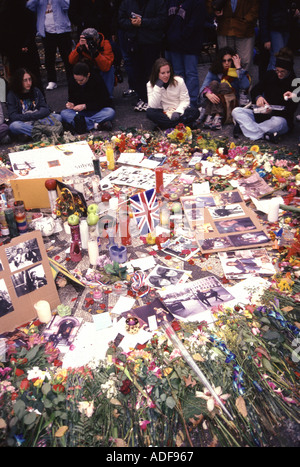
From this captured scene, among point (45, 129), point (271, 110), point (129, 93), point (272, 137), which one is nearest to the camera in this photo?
point (272, 137)

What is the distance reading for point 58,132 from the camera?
5.81m

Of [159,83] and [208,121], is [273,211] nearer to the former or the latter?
[208,121]

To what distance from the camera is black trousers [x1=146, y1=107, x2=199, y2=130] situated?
226 inches

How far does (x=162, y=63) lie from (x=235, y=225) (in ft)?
9.20

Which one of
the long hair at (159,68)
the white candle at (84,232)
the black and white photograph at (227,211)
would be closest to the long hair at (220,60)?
the long hair at (159,68)

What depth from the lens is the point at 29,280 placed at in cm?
284

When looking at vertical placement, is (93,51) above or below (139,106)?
above

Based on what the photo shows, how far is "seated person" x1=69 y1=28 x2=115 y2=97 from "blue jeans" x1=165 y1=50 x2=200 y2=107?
0.90m

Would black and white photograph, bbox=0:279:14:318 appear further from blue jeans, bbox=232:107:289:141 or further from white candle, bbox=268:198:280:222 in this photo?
blue jeans, bbox=232:107:289:141

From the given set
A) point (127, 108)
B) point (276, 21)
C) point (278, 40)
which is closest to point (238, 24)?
point (276, 21)

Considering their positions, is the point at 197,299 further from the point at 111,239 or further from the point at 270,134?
the point at 270,134

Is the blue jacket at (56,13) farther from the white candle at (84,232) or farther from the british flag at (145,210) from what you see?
the white candle at (84,232)

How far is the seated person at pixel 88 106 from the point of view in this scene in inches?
233
